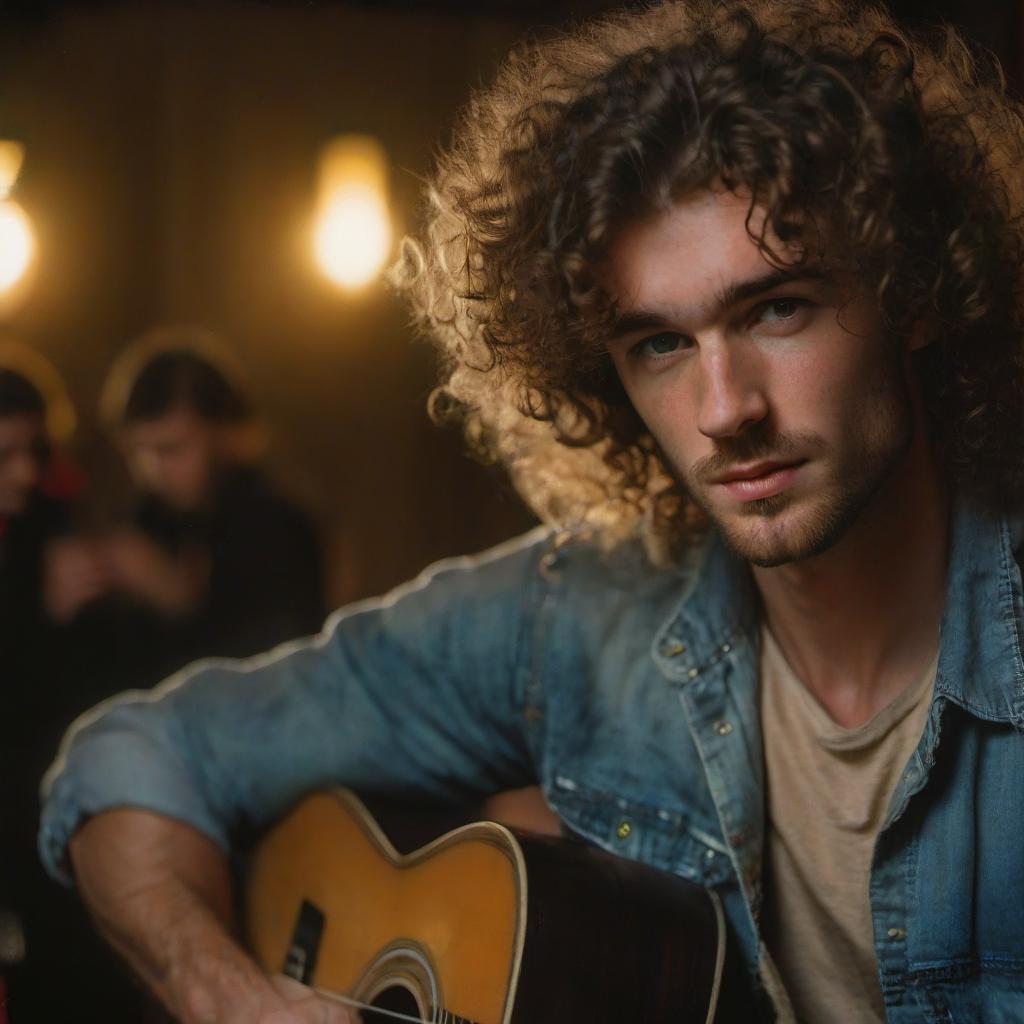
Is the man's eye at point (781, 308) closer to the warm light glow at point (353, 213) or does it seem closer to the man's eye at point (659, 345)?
the man's eye at point (659, 345)

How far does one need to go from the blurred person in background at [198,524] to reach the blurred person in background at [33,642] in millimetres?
65

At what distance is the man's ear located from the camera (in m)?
1.02

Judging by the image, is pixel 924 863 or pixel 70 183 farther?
pixel 70 183

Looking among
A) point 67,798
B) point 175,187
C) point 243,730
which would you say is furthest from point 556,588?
point 175,187

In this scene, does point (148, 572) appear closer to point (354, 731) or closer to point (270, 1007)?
point (354, 731)

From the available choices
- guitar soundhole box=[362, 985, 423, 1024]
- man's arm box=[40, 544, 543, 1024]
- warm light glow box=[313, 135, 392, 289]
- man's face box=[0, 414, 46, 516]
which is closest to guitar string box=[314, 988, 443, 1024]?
guitar soundhole box=[362, 985, 423, 1024]

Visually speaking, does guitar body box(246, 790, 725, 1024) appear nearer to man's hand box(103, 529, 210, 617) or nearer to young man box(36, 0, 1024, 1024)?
young man box(36, 0, 1024, 1024)

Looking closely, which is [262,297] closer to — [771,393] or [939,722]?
[771,393]

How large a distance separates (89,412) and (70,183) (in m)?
0.27

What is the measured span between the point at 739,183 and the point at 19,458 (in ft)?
2.95

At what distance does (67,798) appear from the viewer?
1.25m

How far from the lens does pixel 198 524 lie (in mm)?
1423

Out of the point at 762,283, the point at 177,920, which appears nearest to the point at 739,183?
the point at 762,283

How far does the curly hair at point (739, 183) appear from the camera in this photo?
94 cm
